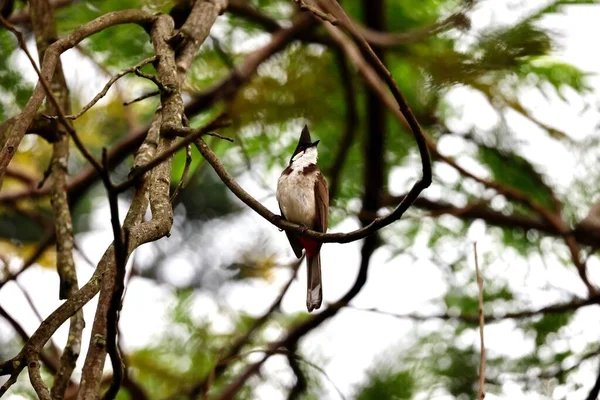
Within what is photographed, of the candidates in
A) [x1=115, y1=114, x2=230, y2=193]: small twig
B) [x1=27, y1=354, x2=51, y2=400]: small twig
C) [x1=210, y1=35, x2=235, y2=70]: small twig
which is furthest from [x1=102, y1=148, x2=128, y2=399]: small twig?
[x1=210, y1=35, x2=235, y2=70]: small twig

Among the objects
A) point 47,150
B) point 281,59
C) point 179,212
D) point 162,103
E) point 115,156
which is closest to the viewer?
point 162,103

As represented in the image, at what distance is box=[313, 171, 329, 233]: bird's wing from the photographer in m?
4.03

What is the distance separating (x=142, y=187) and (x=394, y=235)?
3093 mm

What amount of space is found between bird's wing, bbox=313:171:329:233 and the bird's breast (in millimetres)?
20

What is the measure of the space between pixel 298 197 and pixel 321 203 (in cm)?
12

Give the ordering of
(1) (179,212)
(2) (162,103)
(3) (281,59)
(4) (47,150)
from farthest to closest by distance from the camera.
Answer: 1. (1) (179,212)
2. (4) (47,150)
3. (3) (281,59)
4. (2) (162,103)

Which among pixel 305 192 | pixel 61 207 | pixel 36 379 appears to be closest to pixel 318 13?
pixel 36 379

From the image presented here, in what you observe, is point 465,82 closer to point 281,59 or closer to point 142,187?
point 281,59

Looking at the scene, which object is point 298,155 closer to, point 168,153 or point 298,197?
point 298,197

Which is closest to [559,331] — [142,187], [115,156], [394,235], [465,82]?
[394,235]

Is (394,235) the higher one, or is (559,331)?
(394,235)

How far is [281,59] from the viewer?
4977 mm

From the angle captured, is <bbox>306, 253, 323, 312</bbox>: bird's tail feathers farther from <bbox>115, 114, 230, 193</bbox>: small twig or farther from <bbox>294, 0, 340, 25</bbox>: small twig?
<bbox>115, 114, 230, 193</bbox>: small twig

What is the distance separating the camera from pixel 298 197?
4008 mm
